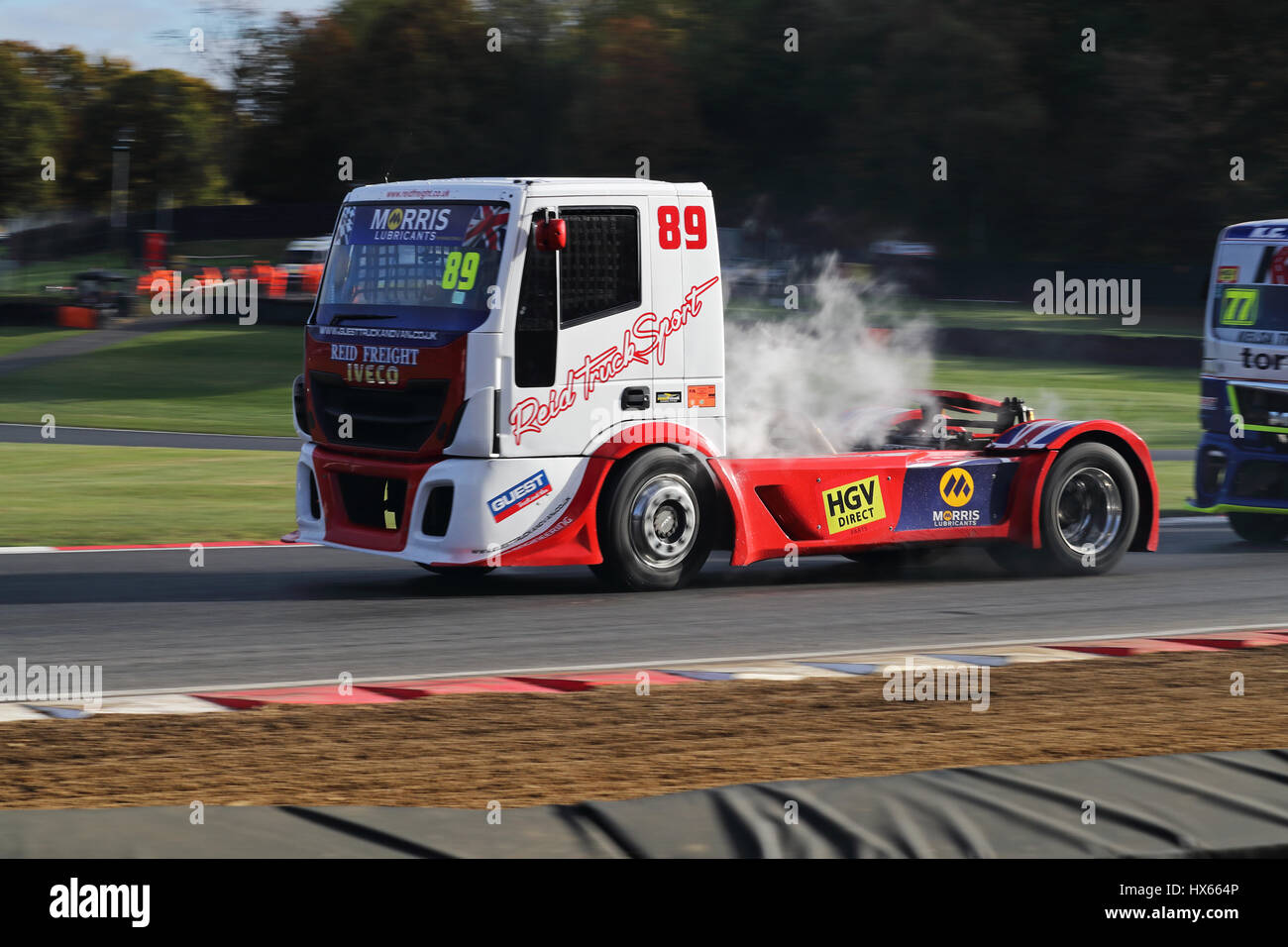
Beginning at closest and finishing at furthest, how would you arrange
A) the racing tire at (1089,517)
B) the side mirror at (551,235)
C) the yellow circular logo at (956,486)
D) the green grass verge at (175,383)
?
the side mirror at (551,235) < the yellow circular logo at (956,486) < the racing tire at (1089,517) < the green grass verge at (175,383)

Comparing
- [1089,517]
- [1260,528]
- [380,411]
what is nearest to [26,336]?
[380,411]

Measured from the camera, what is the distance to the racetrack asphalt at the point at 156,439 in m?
23.2

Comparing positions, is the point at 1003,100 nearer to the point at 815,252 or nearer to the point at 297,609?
the point at 815,252

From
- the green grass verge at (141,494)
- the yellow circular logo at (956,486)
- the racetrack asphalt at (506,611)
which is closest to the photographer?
the racetrack asphalt at (506,611)

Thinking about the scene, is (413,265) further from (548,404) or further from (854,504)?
(854,504)

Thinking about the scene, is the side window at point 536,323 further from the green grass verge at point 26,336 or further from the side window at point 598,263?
the green grass verge at point 26,336

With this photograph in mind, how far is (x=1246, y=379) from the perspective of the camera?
1412 centimetres

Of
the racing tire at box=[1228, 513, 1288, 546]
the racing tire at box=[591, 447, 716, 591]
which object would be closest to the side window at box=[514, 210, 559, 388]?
the racing tire at box=[591, 447, 716, 591]

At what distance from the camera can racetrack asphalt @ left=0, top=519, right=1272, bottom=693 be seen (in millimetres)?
9094

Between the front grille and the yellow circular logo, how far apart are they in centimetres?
371

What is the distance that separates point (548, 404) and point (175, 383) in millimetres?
22652

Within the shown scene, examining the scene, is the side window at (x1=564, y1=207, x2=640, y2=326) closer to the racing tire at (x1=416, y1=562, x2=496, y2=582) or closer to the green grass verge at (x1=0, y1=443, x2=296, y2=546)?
the racing tire at (x1=416, y1=562, x2=496, y2=582)

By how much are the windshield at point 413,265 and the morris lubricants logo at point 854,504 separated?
2.76 meters

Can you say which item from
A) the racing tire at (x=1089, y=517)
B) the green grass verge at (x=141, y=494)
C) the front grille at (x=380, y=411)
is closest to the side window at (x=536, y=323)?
the front grille at (x=380, y=411)
